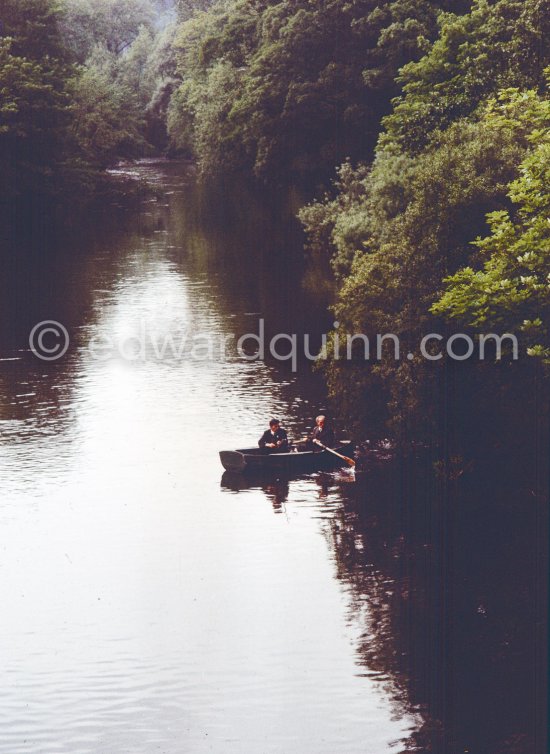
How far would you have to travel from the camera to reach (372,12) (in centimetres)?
6216

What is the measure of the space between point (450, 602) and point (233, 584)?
4452 millimetres

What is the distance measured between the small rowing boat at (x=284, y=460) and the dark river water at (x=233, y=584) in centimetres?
41

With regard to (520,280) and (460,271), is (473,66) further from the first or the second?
(520,280)

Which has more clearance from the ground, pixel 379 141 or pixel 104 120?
pixel 104 120

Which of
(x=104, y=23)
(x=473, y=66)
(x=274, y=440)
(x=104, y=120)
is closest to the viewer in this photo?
(x=274, y=440)

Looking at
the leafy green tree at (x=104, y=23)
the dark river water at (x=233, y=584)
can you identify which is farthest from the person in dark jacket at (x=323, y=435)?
the leafy green tree at (x=104, y=23)

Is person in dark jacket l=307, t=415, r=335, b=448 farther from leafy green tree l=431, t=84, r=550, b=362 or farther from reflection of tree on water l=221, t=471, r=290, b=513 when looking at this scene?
leafy green tree l=431, t=84, r=550, b=362

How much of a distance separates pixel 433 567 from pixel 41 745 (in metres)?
9.95

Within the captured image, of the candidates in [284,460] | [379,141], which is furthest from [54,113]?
[284,460]

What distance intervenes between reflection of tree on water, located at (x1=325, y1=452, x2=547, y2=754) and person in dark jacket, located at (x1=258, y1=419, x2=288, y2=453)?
6.57 ft

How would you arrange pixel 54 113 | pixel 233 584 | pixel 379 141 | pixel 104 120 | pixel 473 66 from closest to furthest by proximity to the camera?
pixel 233 584 → pixel 473 66 → pixel 379 141 → pixel 54 113 → pixel 104 120

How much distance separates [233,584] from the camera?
24.1m

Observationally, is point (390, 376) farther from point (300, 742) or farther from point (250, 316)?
point (250, 316)

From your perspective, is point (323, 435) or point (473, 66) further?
point (473, 66)
